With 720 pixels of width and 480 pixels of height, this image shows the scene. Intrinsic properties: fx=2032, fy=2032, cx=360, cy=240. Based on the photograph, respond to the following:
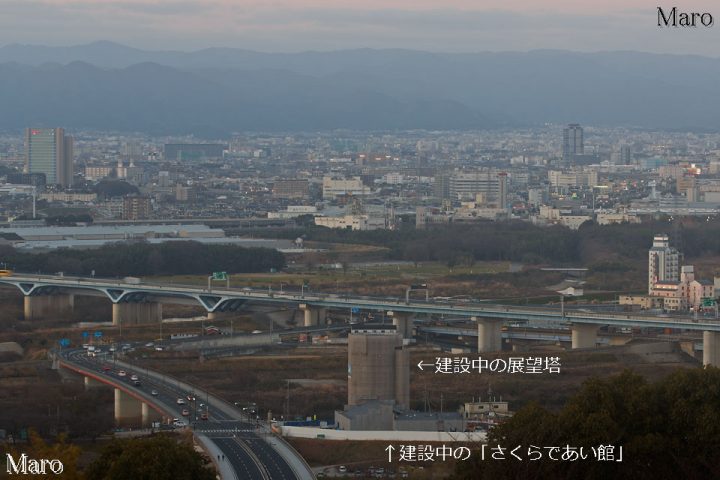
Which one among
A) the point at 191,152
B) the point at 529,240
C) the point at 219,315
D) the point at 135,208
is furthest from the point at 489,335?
the point at 191,152

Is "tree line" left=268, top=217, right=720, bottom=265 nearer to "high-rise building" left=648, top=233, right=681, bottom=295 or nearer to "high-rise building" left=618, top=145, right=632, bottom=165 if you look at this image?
"high-rise building" left=648, top=233, right=681, bottom=295

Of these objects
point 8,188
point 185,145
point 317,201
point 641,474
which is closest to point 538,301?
point 641,474

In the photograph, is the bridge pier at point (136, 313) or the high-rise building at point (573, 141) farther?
the high-rise building at point (573, 141)

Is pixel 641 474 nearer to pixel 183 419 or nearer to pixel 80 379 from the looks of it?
pixel 183 419

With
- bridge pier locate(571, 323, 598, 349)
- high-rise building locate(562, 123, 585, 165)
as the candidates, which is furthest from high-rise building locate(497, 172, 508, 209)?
bridge pier locate(571, 323, 598, 349)

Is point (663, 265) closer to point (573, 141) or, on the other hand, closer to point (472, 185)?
point (472, 185)

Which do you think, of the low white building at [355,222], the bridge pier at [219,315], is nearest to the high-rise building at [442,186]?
the low white building at [355,222]

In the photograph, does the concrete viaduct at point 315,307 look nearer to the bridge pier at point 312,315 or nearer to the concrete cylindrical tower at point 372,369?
the bridge pier at point 312,315
